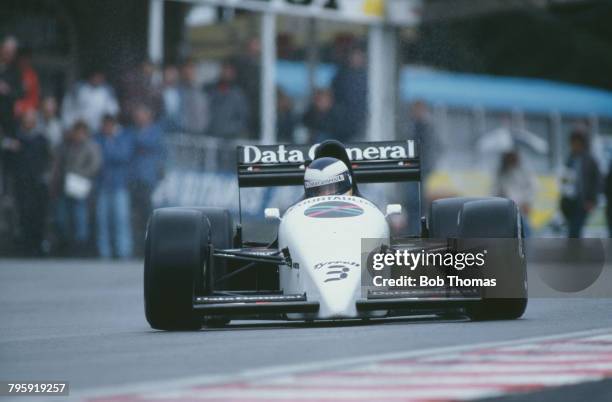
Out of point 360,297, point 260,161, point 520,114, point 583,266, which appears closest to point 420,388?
point 360,297

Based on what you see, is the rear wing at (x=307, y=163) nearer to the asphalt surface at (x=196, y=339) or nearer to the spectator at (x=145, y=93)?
the asphalt surface at (x=196, y=339)

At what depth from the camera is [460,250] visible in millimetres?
9664

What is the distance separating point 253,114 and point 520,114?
9.87 m

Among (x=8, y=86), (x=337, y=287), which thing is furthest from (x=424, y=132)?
(x=337, y=287)

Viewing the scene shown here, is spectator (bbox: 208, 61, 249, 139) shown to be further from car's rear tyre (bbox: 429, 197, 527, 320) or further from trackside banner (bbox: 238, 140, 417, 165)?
car's rear tyre (bbox: 429, 197, 527, 320)

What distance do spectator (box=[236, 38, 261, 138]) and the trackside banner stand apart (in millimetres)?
11475

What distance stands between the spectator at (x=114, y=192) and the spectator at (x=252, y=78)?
290cm

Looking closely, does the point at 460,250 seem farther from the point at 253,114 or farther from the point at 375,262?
the point at 253,114

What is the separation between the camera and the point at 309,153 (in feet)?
36.1

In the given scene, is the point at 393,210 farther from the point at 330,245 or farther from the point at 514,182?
the point at 514,182

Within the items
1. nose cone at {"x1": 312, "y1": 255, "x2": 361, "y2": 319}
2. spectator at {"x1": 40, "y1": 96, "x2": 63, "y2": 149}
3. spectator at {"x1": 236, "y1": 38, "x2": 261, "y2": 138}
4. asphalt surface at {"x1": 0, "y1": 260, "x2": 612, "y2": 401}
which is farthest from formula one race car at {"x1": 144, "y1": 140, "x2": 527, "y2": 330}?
spectator at {"x1": 236, "y1": 38, "x2": 261, "y2": 138}

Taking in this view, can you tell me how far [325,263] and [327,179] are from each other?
116 centimetres

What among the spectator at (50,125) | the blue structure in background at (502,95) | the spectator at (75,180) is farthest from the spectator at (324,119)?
the blue structure in background at (502,95)

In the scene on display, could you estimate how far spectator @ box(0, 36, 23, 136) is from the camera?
19.3 meters
